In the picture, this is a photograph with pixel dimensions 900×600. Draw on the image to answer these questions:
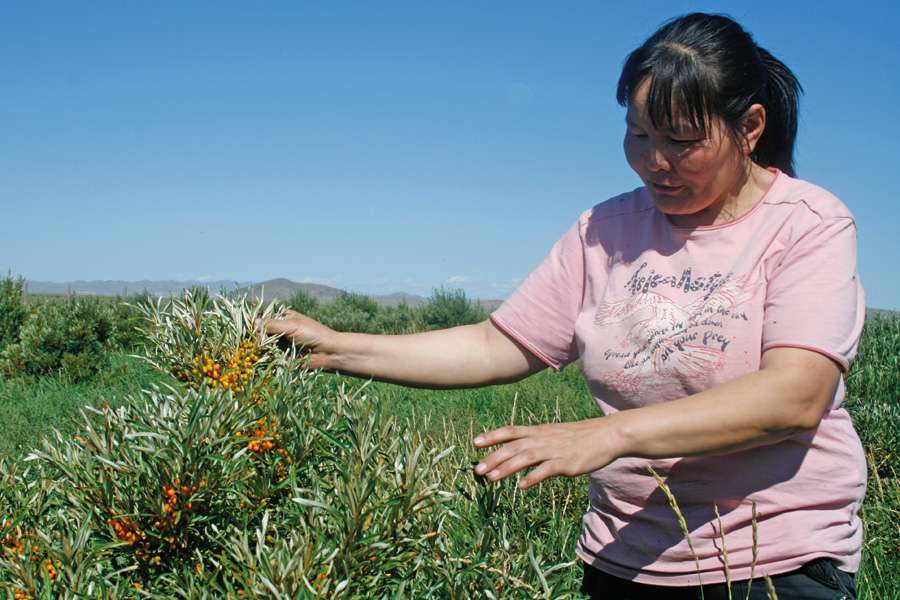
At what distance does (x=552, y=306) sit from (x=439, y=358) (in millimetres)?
343

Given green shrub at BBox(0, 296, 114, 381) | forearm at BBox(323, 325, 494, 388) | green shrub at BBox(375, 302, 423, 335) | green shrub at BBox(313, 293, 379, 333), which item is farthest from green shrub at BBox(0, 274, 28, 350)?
forearm at BBox(323, 325, 494, 388)

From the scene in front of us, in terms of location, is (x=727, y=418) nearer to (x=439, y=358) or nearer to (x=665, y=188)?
(x=665, y=188)

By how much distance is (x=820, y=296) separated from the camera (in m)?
1.74

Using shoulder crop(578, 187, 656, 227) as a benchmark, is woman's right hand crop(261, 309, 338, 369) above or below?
below

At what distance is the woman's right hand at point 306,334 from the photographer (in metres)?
1.85

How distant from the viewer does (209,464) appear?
4.00 feet

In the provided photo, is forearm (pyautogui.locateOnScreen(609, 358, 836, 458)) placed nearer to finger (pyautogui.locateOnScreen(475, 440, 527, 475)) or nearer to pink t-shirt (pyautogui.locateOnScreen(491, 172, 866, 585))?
pink t-shirt (pyautogui.locateOnScreen(491, 172, 866, 585))

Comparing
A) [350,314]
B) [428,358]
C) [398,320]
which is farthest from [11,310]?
[428,358]

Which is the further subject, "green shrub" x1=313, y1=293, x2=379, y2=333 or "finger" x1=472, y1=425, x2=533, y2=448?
"green shrub" x1=313, y1=293, x2=379, y2=333

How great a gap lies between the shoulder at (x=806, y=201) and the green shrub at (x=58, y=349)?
10.3 meters

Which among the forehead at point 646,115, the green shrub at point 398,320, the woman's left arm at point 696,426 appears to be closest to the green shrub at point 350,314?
the green shrub at point 398,320

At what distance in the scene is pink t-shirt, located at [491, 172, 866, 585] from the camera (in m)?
1.81

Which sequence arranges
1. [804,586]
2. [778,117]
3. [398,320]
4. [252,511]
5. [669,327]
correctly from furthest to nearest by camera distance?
1. [398,320]
2. [778,117]
3. [669,327]
4. [804,586]
5. [252,511]

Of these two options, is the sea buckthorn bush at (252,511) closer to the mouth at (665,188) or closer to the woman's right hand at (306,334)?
the woman's right hand at (306,334)
